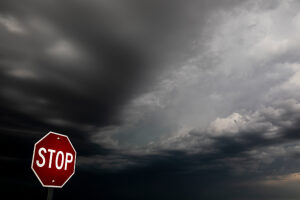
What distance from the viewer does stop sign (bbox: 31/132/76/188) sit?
7.63 metres

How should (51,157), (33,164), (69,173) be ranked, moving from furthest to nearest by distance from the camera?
(69,173), (51,157), (33,164)

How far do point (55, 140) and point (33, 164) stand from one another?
1.21 m

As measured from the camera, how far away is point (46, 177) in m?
7.79

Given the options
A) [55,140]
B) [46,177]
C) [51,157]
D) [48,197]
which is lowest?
[48,197]

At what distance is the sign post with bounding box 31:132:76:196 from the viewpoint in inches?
301

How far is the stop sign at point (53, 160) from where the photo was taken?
25.0ft

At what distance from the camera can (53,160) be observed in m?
8.15

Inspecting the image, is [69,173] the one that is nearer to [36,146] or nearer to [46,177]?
[46,177]

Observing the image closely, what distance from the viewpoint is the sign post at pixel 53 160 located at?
25.1 ft

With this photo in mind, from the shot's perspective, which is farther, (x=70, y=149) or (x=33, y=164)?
(x=70, y=149)

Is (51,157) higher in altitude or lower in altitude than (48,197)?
higher

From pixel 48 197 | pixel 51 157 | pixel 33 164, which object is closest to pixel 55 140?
pixel 51 157

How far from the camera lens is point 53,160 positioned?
26.7ft

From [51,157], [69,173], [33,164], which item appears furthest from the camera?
[69,173]
